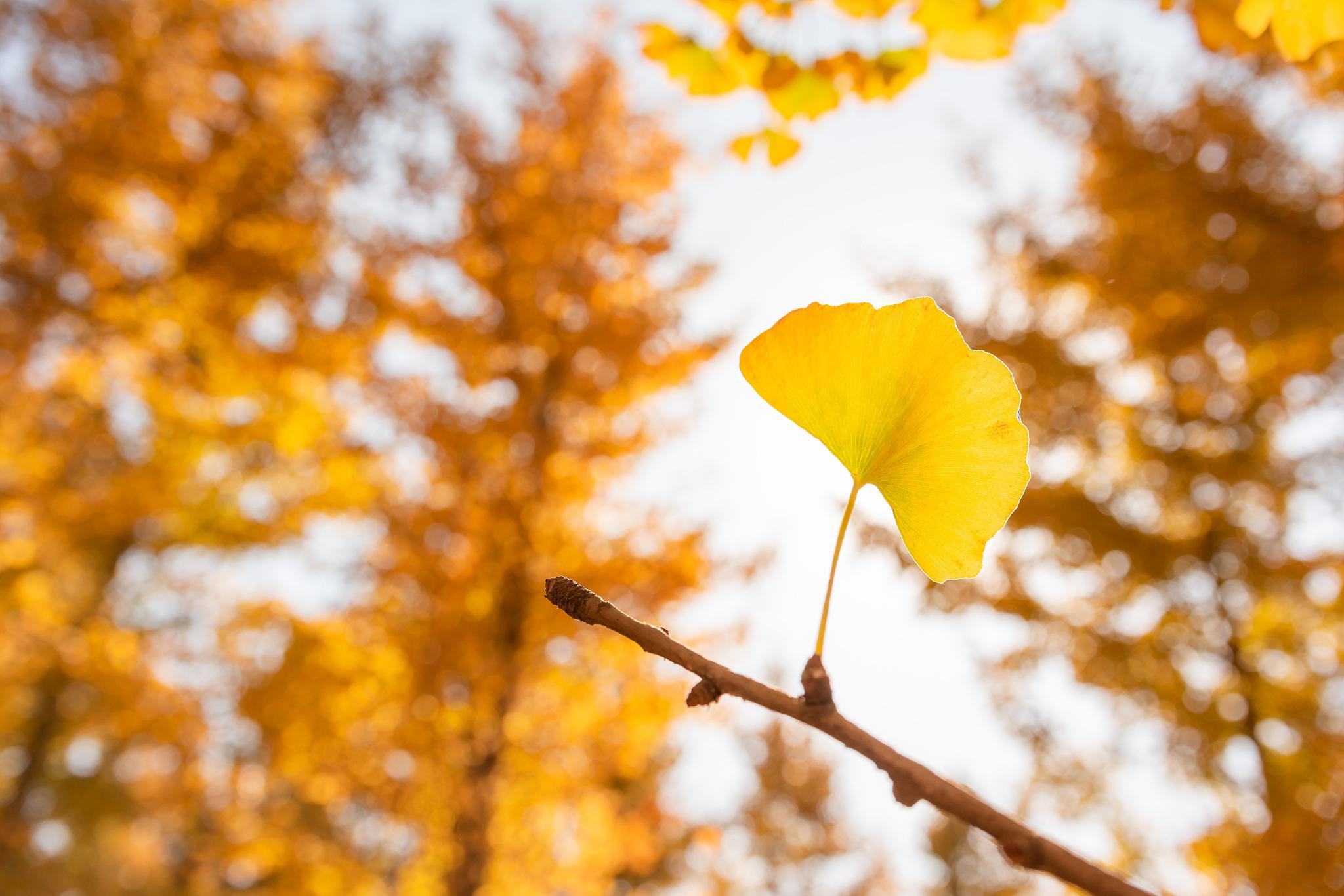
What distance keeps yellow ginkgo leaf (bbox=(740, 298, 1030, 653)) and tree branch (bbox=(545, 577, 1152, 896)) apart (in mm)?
101

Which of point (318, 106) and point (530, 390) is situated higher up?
point (318, 106)

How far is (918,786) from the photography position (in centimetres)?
28

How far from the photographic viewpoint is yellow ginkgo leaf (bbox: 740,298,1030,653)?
16.4 inches

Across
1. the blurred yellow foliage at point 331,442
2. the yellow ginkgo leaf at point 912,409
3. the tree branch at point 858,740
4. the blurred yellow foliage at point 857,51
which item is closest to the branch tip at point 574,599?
the tree branch at point 858,740

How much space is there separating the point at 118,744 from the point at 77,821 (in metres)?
0.91

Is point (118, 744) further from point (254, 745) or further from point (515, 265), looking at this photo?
point (515, 265)

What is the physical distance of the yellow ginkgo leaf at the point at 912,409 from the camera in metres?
0.42

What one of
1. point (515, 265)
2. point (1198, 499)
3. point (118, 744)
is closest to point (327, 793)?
point (515, 265)

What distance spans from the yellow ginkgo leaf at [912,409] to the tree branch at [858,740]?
0.10 m

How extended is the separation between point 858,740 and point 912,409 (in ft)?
0.65

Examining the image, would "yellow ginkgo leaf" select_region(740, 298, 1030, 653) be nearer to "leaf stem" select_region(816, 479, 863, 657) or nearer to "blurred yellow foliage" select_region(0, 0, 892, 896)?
"leaf stem" select_region(816, 479, 863, 657)

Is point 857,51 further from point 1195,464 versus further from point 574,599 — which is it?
point 1195,464

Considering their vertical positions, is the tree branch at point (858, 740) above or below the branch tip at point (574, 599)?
above

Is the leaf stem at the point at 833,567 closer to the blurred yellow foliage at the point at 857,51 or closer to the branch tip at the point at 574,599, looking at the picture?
the branch tip at the point at 574,599
